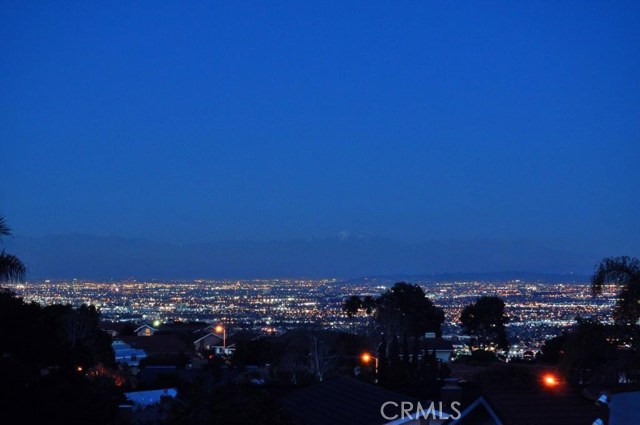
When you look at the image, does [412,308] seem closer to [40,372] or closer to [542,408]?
[40,372]

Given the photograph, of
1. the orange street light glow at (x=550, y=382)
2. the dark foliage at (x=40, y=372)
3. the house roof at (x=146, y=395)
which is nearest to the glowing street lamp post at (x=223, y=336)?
the house roof at (x=146, y=395)

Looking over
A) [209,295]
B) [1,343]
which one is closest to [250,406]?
[1,343]

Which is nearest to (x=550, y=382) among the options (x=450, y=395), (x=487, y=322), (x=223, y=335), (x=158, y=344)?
(x=450, y=395)

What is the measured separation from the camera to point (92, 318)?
4553 cm

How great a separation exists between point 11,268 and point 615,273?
37.7 ft

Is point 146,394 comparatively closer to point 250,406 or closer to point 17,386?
point 17,386

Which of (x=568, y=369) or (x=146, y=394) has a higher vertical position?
(x=568, y=369)

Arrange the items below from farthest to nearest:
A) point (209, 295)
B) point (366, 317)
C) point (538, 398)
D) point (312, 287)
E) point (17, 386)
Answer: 1. point (209, 295)
2. point (312, 287)
3. point (366, 317)
4. point (17, 386)
5. point (538, 398)

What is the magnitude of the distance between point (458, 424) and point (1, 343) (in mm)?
7713

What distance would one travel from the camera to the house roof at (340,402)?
15.4 metres

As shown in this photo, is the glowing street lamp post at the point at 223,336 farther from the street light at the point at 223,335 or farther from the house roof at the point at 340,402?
the house roof at the point at 340,402

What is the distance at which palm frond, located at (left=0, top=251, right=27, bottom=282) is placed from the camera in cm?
1576

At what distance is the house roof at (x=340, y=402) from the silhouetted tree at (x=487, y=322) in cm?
4191

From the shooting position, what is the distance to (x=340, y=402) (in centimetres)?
1659
